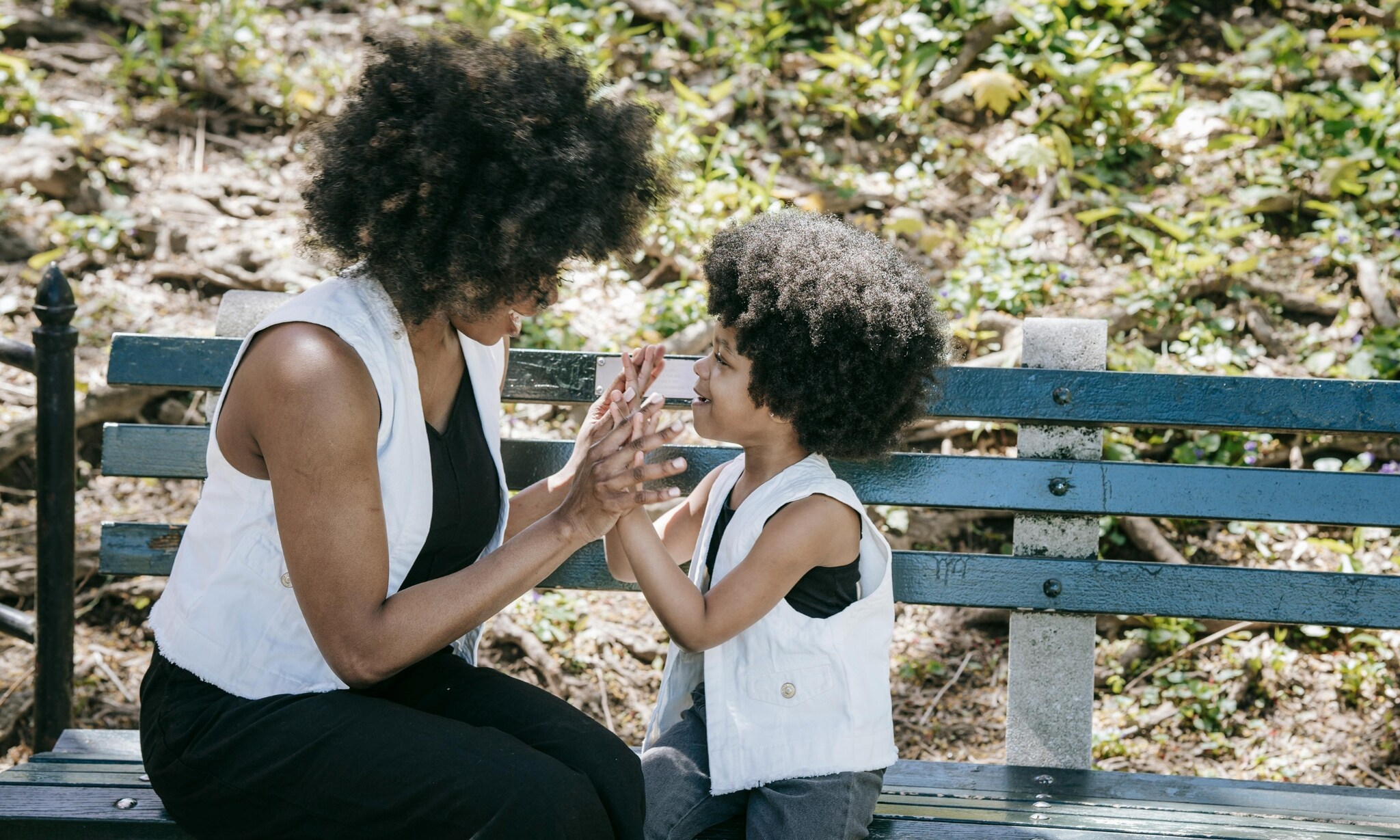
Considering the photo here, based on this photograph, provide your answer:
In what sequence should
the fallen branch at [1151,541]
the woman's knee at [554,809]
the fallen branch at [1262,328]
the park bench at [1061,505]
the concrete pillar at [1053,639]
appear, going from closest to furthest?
the woman's knee at [554,809] → the park bench at [1061,505] → the concrete pillar at [1053,639] → the fallen branch at [1151,541] → the fallen branch at [1262,328]

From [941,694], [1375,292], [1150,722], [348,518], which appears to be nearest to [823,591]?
[348,518]

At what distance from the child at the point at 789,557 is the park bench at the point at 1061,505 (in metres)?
0.26

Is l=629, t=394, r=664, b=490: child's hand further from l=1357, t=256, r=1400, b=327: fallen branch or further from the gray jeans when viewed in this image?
l=1357, t=256, r=1400, b=327: fallen branch

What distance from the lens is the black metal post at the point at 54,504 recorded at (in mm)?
2691

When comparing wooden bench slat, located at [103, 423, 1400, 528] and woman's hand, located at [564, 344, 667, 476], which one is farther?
wooden bench slat, located at [103, 423, 1400, 528]

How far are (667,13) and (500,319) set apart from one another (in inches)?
166

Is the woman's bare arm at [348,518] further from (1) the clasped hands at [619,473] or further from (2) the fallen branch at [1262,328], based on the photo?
(2) the fallen branch at [1262,328]

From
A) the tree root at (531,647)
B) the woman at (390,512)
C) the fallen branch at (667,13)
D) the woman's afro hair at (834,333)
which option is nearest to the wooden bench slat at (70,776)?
the woman at (390,512)

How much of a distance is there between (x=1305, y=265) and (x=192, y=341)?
3.94 m

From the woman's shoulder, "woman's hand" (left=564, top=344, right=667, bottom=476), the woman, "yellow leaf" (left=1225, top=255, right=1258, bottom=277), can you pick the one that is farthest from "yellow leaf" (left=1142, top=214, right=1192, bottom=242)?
the woman's shoulder

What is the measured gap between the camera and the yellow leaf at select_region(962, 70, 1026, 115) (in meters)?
5.05

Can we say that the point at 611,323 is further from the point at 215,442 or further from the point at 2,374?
the point at 215,442

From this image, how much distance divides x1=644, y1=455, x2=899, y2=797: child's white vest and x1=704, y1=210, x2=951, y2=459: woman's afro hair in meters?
0.12

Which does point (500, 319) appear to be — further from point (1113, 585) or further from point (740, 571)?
point (1113, 585)
